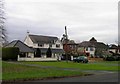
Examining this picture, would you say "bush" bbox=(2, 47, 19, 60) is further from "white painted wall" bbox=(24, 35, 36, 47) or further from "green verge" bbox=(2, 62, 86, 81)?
"green verge" bbox=(2, 62, 86, 81)

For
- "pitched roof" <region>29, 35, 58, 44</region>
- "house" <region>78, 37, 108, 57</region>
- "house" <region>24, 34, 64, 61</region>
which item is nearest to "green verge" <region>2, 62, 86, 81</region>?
"house" <region>24, 34, 64, 61</region>

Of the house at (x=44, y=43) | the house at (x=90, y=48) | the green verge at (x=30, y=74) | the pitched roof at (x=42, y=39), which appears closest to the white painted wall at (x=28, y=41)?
the house at (x=44, y=43)

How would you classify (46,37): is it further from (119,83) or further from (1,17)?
(119,83)

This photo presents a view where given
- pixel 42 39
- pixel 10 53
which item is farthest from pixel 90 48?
pixel 10 53

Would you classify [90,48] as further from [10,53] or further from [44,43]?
[10,53]

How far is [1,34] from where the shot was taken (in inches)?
1316

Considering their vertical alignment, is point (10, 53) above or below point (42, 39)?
below

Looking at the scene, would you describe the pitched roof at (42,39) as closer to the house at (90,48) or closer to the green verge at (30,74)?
the house at (90,48)

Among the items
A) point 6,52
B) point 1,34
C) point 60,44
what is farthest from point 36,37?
point 1,34

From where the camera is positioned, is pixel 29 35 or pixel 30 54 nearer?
pixel 30 54

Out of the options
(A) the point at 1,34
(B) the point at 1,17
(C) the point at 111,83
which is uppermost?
(B) the point at 1,17

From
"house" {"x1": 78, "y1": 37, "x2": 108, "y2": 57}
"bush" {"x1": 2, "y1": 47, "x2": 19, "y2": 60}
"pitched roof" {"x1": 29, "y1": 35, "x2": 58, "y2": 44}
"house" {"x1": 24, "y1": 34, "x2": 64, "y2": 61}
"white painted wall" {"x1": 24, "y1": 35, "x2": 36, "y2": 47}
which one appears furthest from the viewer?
"house" {"x1": 78, "y1": 37, "x2": 108, "y2": 57}

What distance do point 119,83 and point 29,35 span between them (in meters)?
73.3

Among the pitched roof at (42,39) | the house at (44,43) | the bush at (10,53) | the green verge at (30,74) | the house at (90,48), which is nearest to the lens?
the green verge at (30,74)
